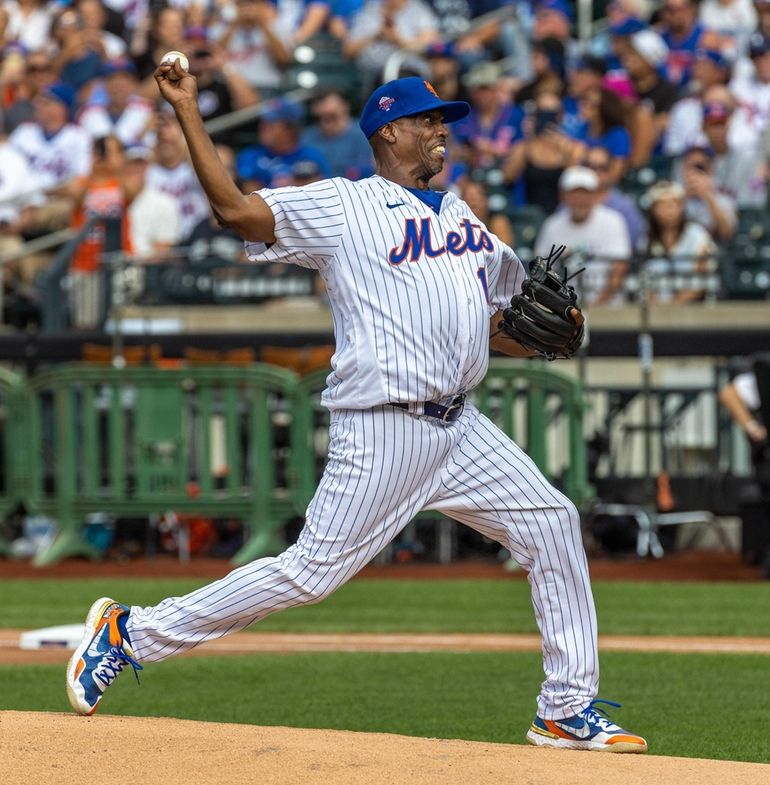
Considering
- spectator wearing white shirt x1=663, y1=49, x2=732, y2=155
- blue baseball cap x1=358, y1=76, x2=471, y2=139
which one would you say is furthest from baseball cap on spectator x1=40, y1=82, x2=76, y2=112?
blue baseball cap x1=358, y1=76, x2=471, y2=139

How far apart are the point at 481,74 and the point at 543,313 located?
41.6ft

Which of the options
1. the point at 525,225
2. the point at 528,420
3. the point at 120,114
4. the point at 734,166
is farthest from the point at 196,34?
the point at 528,420

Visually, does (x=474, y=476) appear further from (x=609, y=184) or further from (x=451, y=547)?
(x=609, y=184)

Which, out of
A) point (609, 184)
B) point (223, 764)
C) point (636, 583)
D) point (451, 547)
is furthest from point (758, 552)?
point (223, 764)

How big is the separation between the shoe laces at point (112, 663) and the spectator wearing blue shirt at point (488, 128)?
11.1m

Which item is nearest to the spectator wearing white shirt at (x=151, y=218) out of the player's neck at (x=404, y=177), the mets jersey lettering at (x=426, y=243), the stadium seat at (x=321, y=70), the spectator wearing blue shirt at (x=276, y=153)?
the spectator wearing blue shirt at (x=276, y=153)

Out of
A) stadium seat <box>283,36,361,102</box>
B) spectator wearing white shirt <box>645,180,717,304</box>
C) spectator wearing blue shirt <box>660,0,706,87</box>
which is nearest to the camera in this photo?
spectator wearing white shirt <box>645,180,717,304</box>

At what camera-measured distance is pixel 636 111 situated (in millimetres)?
15695

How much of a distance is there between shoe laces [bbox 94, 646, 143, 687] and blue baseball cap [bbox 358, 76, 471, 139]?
73.0 inches

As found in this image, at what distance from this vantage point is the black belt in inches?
211

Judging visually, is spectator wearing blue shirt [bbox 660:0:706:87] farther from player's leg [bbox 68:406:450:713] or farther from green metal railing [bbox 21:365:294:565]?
player's leg [bbox 68:406:450:713]

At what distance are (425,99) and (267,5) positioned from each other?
42.7ft

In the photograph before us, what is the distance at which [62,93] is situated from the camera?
18406 millimetres

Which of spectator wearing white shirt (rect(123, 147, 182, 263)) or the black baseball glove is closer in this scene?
the black baseball glove
